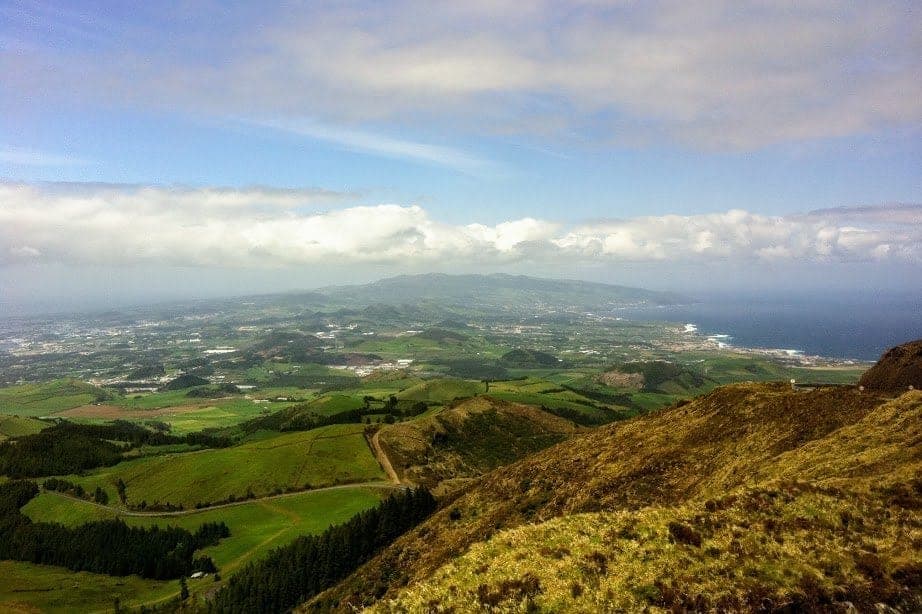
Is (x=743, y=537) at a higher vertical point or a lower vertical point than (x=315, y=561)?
higher

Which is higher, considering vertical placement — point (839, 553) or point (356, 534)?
point (839, 553)

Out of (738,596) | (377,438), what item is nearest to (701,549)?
(738,596)

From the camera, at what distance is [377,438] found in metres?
177

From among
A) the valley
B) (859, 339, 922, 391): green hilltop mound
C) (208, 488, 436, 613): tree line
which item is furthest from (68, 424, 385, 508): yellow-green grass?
(859, 339, 922, 391): green hilltop mound

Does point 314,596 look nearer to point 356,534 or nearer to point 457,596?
point 356,534

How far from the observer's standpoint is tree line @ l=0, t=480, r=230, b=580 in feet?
402

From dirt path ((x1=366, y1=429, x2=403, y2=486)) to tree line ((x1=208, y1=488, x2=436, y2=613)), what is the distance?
42812 mm

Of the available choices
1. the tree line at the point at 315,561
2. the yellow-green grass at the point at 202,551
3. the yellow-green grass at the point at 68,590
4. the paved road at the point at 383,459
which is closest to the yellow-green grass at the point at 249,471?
the paved road at the point at 383,459

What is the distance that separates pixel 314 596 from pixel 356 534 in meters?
13.1

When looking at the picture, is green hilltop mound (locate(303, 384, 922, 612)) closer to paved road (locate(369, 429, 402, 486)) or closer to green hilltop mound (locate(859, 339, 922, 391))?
green hilltop mound (locate(859, 339, 922, 391))

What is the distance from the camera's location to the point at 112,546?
133125 mm

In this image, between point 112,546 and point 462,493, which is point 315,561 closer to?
point 462,493

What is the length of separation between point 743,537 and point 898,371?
63.9 m

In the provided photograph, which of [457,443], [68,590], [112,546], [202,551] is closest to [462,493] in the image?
[202,551]
